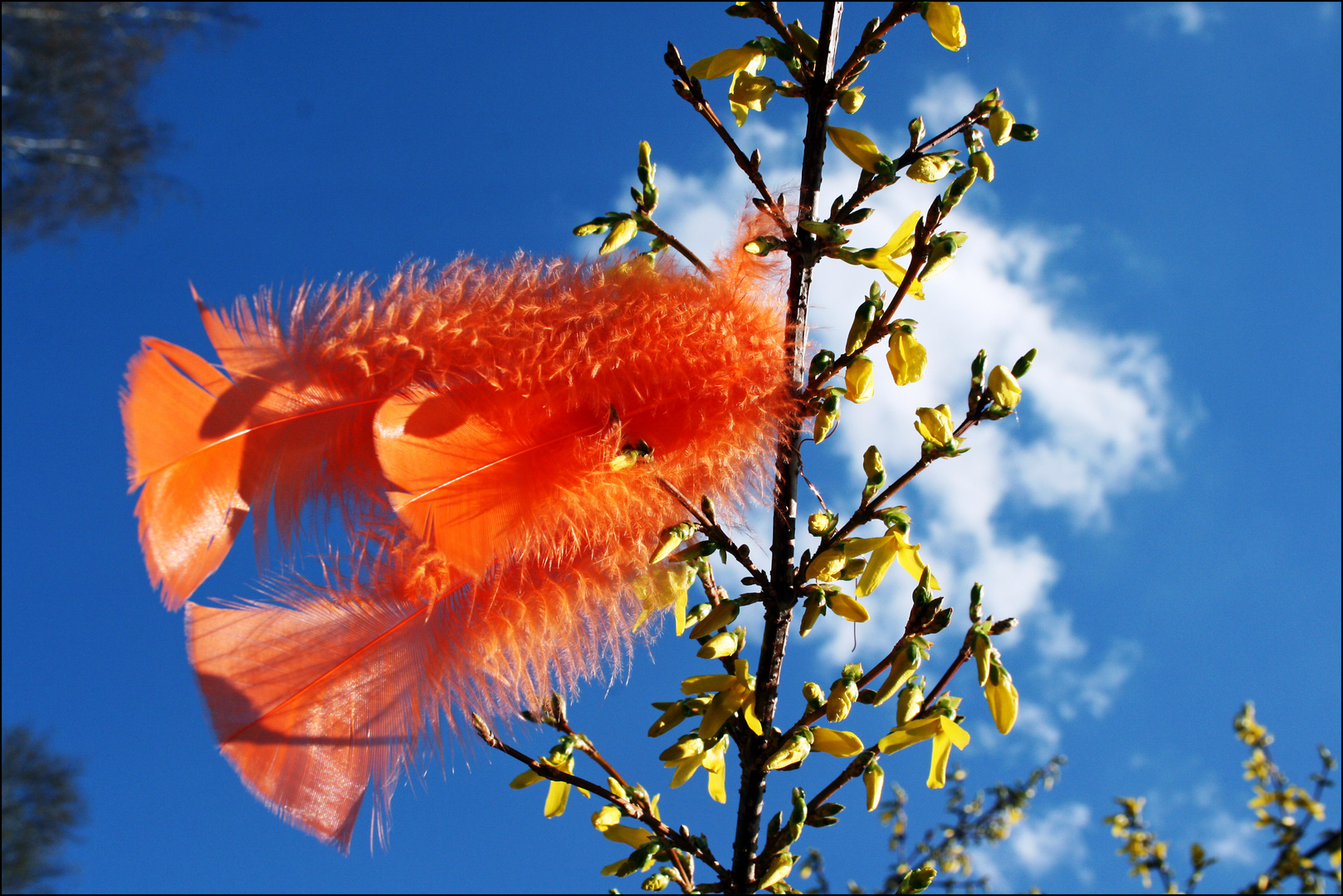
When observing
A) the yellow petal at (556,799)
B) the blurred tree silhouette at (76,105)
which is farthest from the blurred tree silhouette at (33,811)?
the yellow petal at (556,799)

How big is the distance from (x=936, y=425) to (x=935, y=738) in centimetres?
49

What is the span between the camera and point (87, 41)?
8898 millimetres

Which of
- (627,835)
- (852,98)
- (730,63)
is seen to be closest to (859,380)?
(852,98)

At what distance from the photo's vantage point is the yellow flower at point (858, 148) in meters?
1.25

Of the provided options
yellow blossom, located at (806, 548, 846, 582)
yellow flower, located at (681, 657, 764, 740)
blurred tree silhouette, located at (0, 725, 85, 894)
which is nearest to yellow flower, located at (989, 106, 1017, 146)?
A: yellow blossom, located at (806, 548, 846, 582)

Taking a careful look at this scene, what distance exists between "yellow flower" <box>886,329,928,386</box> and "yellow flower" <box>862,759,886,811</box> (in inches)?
24.1

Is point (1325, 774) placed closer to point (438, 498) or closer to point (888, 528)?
point (888, 528)

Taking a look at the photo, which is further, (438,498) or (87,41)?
(87,41)

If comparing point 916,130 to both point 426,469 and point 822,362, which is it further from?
point 426,469

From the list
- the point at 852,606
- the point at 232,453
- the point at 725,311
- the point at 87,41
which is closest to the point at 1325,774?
the point at 852,606

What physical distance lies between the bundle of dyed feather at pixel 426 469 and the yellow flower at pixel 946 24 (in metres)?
0.44

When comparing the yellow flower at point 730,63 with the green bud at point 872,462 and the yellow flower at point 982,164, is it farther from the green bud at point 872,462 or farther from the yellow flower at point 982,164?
the green bud at point 872,462

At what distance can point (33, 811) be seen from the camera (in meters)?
11.7

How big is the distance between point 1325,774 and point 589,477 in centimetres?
476
